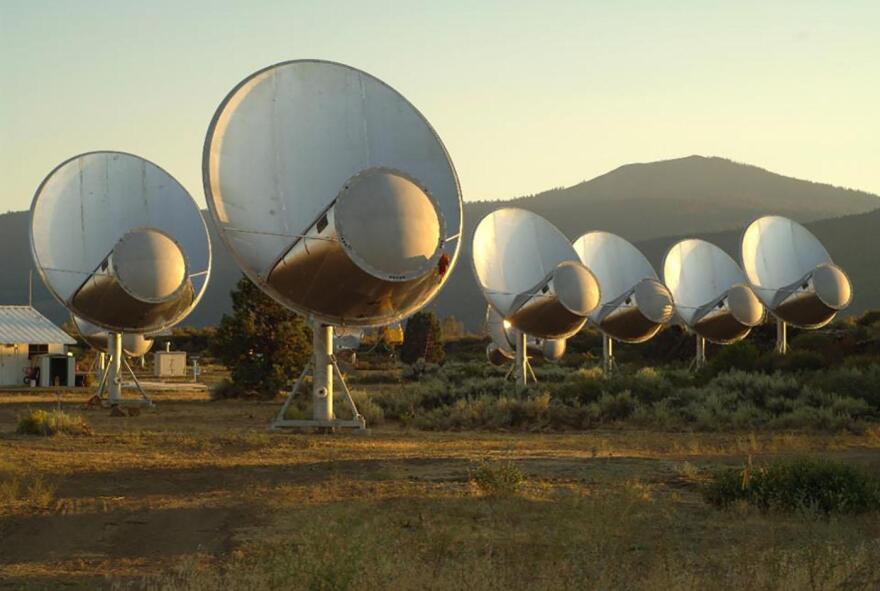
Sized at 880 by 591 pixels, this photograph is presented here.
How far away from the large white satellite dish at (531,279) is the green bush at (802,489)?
915 inches

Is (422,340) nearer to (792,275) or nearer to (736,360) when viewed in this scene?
(792,275)

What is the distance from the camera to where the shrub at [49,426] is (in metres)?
24.7

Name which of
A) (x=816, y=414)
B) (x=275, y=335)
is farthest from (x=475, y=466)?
(x=275, y=335)

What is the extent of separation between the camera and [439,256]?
22359 mm

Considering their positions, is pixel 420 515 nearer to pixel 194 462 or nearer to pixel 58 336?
pixel 194 462

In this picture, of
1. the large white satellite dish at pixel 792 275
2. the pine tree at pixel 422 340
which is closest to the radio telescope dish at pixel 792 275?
the large white satellite dish at pixel 792 275

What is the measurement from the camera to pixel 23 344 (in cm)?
5491

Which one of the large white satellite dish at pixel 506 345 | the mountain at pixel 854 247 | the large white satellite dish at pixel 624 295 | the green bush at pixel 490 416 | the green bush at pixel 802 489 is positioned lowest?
the green bush at pixel 490 416

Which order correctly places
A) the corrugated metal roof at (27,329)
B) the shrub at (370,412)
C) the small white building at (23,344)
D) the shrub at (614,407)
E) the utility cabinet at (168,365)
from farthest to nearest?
the utility cabinet at (168,365), the corrugated metal roof at (27,329), the small white building at (23,344), the shrub at (370,412), the shrub at (614,407)

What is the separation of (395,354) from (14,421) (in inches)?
2111

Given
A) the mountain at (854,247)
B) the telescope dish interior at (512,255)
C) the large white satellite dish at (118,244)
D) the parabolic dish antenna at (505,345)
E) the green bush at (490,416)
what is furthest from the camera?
the mountain at (854,247)

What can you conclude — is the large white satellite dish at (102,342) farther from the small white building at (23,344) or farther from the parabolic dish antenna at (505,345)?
the parabolic dish antenna at (505,345)

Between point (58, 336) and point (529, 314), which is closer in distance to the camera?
point (529, 314)

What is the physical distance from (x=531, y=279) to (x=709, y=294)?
14844 millimetres
